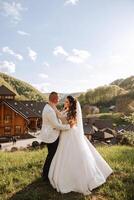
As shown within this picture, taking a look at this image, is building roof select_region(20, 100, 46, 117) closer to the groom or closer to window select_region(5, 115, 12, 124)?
window select_region(5, 115, 12, 124)

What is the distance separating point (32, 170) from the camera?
1032cm

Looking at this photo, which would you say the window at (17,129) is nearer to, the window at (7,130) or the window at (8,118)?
the window at (7,130)

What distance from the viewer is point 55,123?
827 cm

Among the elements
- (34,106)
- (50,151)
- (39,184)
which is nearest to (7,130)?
(34,106)

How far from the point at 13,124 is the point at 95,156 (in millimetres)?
51634

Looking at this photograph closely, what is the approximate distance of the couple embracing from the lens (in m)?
8.10

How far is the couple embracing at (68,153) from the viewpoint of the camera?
26.6 feet

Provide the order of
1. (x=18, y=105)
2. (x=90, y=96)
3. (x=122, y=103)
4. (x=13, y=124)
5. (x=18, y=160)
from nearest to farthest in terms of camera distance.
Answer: (x=18, y=160) < (x=13, y=124) < (x=18, y=105) < (x=122, y=103) < (x=90, y=96)

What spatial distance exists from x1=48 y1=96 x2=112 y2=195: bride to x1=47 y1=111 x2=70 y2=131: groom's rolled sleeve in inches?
6.9

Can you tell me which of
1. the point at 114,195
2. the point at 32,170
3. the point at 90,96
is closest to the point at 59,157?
the point at 114,195

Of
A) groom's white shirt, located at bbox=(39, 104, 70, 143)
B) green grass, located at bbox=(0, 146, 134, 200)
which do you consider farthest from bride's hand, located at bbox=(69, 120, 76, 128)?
green grass, located at bbox=(0, 146, 134, 200)

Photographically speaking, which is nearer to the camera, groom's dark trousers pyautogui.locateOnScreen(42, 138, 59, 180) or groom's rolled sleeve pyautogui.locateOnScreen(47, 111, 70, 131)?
groom's rolled sleeve pyautogui.locateOnScreen(47, 111, 70, 131)

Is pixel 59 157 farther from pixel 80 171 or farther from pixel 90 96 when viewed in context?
pixel 90 96

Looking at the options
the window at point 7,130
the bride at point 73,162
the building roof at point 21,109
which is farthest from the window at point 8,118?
the bride at point 73,162
